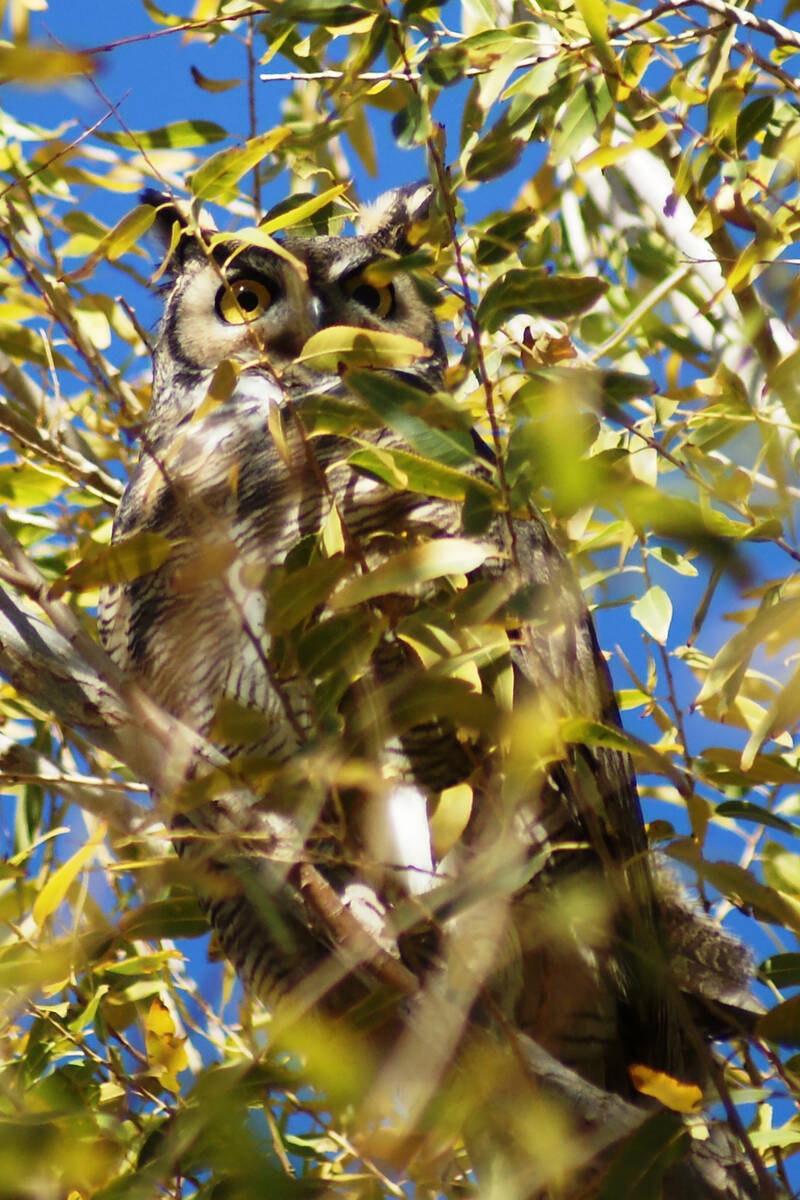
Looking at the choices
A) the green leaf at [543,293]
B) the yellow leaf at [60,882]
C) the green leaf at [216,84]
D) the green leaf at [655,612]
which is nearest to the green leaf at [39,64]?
the green leaf at [543,293]

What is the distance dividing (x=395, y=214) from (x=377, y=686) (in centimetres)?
146

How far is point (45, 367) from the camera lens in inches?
95.3

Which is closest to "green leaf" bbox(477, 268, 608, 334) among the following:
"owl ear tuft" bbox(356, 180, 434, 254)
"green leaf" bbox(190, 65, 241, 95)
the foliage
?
the foliage

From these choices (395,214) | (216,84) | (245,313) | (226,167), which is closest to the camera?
(226,167)

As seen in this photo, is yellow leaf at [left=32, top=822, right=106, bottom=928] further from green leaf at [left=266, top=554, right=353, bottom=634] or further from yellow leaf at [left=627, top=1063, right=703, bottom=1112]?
yellow leaf at [left=627, top=1063, right=703, bottom=1112]

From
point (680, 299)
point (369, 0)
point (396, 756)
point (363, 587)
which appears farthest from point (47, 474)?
point (680, 299)

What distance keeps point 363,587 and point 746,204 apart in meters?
0.80

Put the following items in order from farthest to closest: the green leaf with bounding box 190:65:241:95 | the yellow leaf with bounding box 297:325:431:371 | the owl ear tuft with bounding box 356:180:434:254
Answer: the owl ear tuft with bounding box 356:180:434:254 < the green leaf with bounding box 190:65:241:95 < the yellow leaf with bounding box 297:325:431:371

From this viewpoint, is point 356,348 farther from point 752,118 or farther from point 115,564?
point 752,118

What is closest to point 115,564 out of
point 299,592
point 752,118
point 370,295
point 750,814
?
point 299,592

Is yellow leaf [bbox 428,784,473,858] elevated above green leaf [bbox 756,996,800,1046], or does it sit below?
above

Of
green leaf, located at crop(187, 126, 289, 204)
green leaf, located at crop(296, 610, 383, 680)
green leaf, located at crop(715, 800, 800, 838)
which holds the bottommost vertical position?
green leaf, located at crop(715, 800, 800, 838)

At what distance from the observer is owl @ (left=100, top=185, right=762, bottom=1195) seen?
46.6 inches

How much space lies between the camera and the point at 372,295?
2.49m
